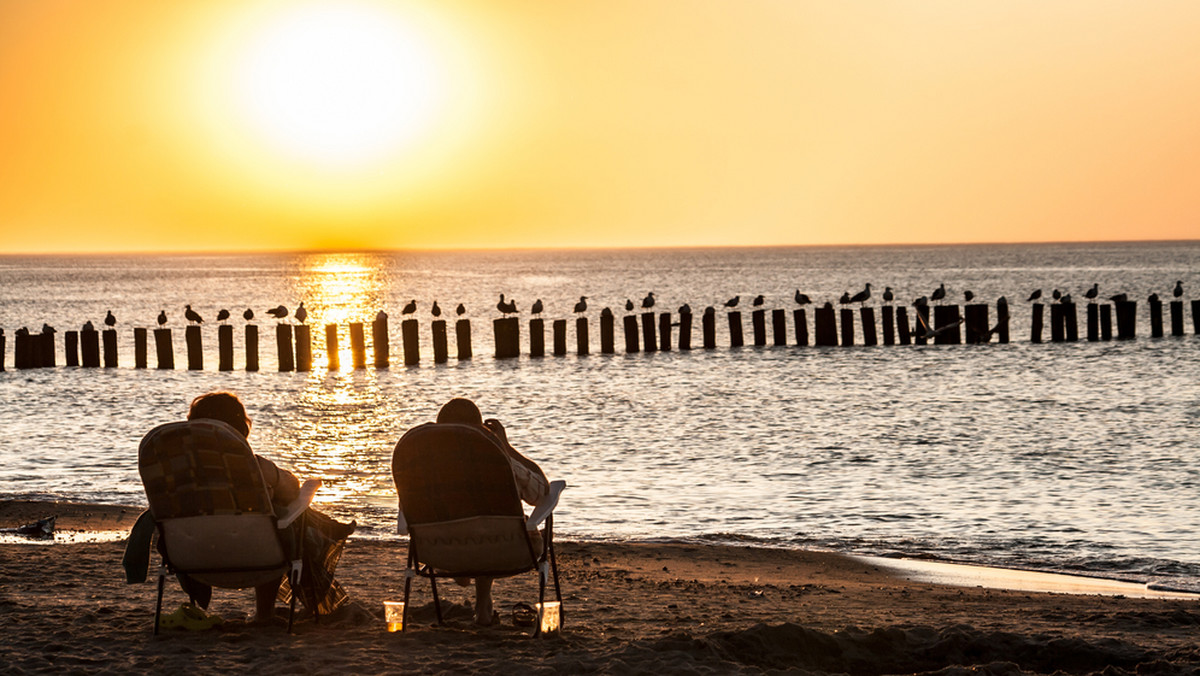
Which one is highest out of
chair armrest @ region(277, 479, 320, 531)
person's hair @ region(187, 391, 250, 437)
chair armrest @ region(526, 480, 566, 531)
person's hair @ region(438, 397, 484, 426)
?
person's hair @ region(187, 391, 250, 437)

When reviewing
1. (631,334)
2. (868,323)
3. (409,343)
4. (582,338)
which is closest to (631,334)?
(631,334)

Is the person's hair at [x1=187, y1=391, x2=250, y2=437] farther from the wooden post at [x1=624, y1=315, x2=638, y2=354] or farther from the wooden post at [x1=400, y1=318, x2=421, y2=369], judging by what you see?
the wooden post at [x1=624, y1=315, x2=638, y2=354]

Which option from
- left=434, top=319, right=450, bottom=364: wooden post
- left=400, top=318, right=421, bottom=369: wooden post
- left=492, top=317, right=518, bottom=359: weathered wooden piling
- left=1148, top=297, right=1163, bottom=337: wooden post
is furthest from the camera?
left=1148, top=297, right=1163, bottom=337: wooden post

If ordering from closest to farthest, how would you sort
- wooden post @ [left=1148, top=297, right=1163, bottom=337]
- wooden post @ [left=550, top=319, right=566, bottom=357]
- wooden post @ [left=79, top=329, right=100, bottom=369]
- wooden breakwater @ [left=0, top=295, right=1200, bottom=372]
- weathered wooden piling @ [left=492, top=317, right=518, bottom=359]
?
wooden breakwater @ [left=0, top=295, right=1200, bottom=372] < wooden post @ [left=79, top=329, right=100, bottom=369] < weathered wooden piling @ [left=492, top=317, right=518, bottom=359] < wooden post @ [left=550, top=319, right=566, bottom=357] < wooden post @ [left=1148, top=297, right=1163, bottom=337]

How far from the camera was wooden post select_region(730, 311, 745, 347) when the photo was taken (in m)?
35.2

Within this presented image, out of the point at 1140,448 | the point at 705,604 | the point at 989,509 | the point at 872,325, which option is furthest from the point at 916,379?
the point at 705,604

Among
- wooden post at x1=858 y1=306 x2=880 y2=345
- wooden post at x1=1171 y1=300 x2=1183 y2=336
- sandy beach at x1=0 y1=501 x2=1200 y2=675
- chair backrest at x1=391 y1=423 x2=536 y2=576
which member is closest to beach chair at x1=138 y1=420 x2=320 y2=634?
sandy beach at x1=0 y1=501 x2=1200 y2=675

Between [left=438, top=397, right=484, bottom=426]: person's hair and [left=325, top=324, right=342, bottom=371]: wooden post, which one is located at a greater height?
[left=438, top=397, right=484, bottom=426]: person's hair

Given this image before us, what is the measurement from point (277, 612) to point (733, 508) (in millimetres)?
6595

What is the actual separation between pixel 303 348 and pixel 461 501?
25.6 meters

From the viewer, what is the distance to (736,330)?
3647 cm

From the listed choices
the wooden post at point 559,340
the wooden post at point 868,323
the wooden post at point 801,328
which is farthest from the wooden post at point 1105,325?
the wooden post at point 559,340

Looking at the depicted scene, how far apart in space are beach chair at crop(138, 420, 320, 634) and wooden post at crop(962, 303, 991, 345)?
31.9 m

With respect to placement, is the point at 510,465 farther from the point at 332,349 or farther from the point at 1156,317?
the point at 1156,317
